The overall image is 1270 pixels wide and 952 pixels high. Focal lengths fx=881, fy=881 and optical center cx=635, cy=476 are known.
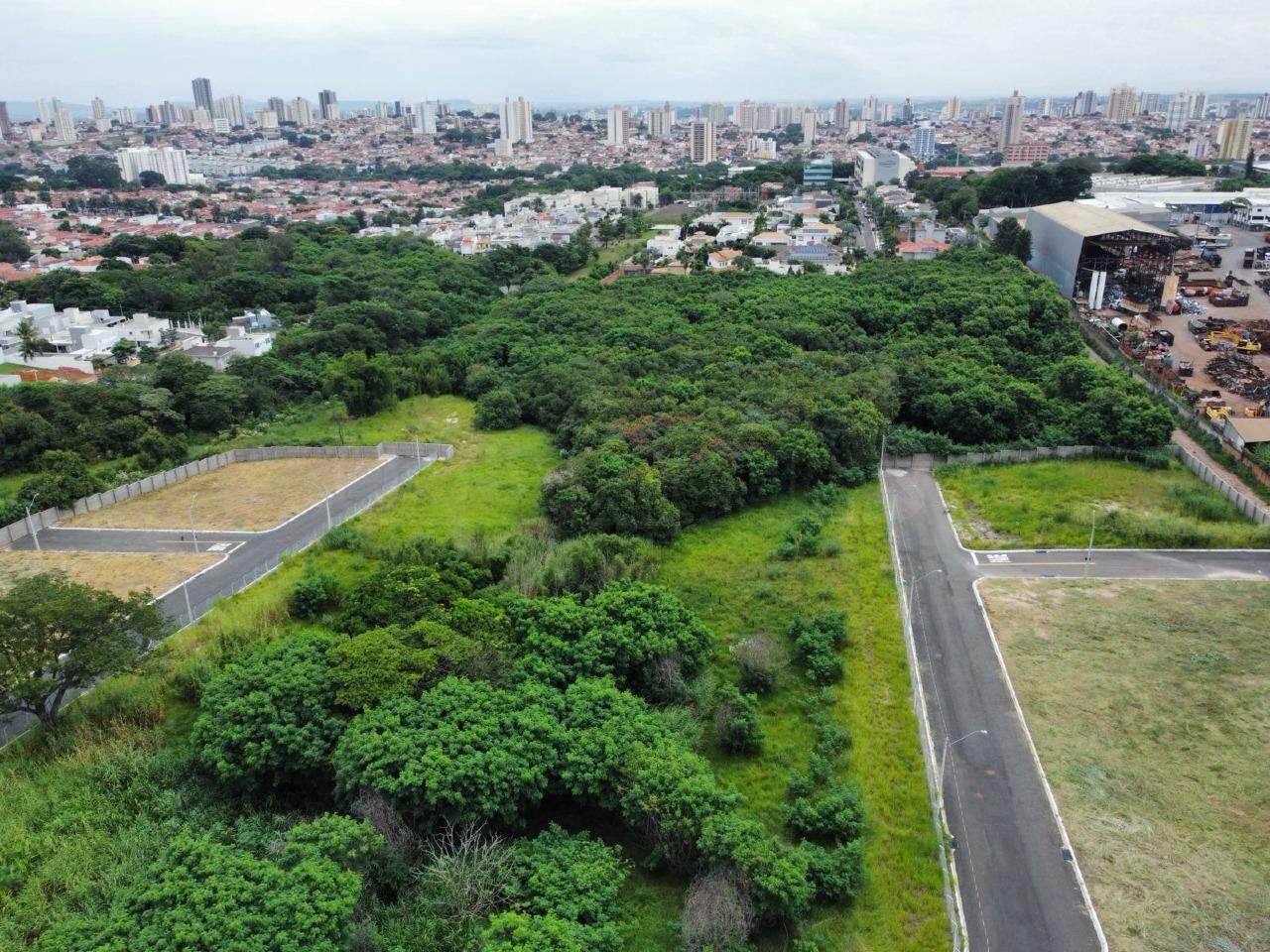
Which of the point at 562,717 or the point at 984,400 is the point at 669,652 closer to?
the point at 562,717

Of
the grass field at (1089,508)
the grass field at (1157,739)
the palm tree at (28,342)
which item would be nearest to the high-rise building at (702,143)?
the palm tree at (28,342)

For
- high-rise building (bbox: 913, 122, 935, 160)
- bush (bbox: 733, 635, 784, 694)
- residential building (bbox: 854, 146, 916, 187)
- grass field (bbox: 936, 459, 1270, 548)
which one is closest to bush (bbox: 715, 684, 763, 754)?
bush (bbox: 733, 635, 784, 694)

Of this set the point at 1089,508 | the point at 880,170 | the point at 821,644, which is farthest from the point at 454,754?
the point at 880,170

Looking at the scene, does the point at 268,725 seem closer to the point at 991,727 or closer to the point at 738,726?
the point at 738,726

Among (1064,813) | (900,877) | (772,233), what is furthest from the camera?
(772,233)

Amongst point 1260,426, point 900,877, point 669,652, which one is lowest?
point 900,877

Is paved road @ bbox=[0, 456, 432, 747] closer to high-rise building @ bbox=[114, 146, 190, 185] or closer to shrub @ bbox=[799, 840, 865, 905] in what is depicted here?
shrub @ bbox=[799, 840, 865, 905]

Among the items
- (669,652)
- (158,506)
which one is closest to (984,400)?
(669,652)
